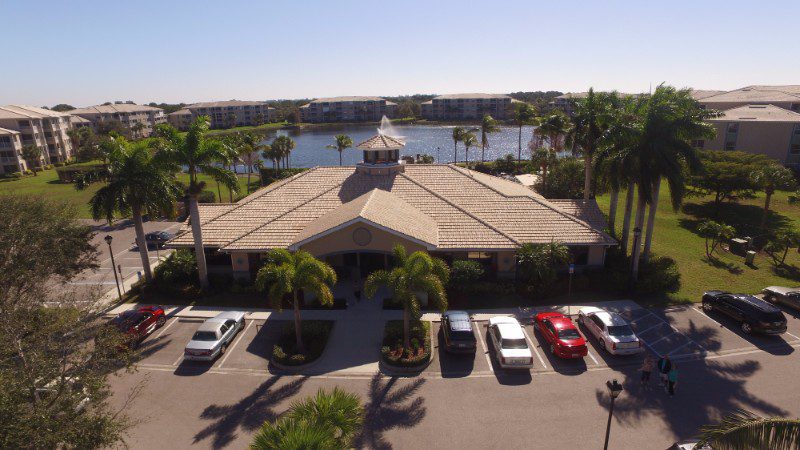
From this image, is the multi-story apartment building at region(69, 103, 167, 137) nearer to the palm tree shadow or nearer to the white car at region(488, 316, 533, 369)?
the palm tree shadow

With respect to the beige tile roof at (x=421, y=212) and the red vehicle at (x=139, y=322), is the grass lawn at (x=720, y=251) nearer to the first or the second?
the beige tile roof at (x=421, y=212)

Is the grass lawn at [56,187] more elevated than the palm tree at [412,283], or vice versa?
the palm tree at [412,283]

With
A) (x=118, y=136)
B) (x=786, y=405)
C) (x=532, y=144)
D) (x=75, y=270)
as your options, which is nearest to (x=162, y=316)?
(x=75, y=270)

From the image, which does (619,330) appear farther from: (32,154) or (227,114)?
(227,114)

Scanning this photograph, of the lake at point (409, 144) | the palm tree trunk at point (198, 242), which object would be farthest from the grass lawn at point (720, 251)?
the lake at point (409, 144)

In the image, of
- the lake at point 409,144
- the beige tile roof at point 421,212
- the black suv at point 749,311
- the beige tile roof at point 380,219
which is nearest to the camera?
the black suv at point 749,311

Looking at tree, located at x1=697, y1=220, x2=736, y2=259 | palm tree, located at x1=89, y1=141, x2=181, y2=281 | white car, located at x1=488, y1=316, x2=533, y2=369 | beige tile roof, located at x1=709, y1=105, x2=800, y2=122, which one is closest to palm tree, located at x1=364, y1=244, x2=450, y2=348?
white car, located at x1=488, y1=316, x2=533, y2=369

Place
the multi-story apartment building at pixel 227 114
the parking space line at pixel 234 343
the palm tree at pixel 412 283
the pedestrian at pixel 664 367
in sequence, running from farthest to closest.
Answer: the multi-story apartment building at pixel 227 114 → the parking space line at pixel 234 343 → the palm tree at pixel 412 283 → the pedestrian at pixel 664 367
